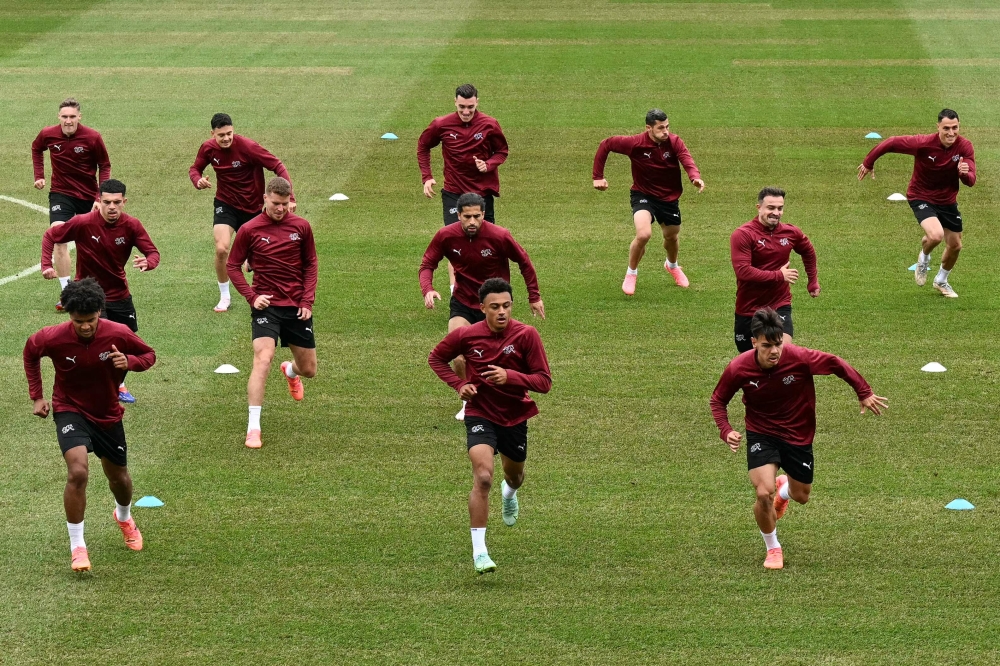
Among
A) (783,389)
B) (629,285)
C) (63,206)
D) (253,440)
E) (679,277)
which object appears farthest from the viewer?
(679,277)

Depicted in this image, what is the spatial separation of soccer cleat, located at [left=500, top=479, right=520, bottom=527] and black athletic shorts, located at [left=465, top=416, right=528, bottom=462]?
20.3 inches

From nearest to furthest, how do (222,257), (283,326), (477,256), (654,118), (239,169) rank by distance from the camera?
1. (477,256)
2. (283,326)
3. (239,169)
4. (222,257)
5. (654,118)

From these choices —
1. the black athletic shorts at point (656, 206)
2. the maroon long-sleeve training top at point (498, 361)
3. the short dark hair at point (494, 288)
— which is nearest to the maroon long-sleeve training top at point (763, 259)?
the maroon long-sleeve training top at point (498, 361)

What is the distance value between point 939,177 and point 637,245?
4041mm

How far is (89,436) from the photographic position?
1137 centimetres

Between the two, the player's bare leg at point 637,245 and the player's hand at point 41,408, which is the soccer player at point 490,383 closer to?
the player's hand at point 41,408

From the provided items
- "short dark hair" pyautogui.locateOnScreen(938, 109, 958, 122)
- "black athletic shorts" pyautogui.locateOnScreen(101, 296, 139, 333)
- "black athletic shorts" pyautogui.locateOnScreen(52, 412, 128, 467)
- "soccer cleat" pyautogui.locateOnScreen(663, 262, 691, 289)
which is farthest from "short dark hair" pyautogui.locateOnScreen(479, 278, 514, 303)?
"short dark hair" pyautogui.locateOnScreen(938, 109, 958, 122)

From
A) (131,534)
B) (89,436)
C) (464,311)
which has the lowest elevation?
(131,534)

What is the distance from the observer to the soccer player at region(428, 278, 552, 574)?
36.9 ft

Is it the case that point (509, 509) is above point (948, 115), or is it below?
below

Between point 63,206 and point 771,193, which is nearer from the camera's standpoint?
point 771,193

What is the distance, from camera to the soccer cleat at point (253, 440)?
14.1 metres

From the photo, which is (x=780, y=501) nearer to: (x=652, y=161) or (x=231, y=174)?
(x=652, y=161)

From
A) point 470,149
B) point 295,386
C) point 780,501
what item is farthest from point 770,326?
point 470,149
